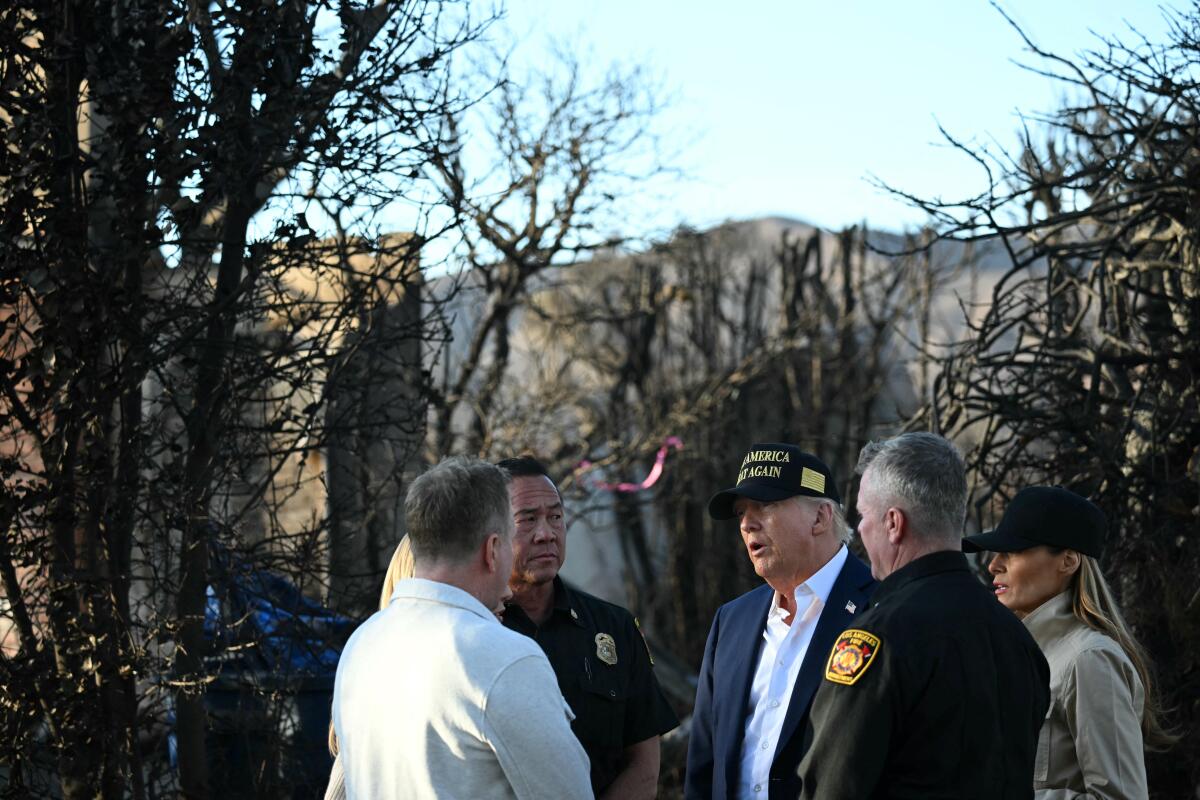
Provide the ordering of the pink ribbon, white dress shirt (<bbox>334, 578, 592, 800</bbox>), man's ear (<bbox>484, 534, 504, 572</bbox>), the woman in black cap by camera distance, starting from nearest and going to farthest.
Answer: white dress shirt (<bbox>334, 578, 592, 800</bbox>)
man's ear (<bbox>484, 534, 504, 572</bbox>)
the woman in black cap
the pink ribbon

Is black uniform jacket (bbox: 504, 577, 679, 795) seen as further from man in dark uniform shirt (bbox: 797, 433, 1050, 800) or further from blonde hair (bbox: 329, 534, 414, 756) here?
man in dark uniform shirt (bbox: 797, 433, 1050, 800)

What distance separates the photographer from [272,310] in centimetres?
575

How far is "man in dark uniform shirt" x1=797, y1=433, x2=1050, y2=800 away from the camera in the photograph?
280 centimetres

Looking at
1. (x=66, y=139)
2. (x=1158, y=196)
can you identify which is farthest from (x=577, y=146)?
(x=66, y=139)

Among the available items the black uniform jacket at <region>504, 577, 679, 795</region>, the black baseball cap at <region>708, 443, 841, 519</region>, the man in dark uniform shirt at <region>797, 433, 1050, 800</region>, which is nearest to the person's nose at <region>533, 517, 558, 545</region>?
the black uniform jacket at <region>504, 577, 679, 795</region>

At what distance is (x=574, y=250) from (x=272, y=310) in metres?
7.49

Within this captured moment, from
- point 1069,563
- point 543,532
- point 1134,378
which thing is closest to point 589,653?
point 543,532

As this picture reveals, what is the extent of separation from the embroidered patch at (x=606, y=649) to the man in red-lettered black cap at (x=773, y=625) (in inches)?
11.3

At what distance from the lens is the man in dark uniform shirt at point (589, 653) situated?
401 cm

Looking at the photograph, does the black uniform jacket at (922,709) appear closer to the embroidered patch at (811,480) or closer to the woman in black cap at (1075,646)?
the woman in black cap at (1075,646)

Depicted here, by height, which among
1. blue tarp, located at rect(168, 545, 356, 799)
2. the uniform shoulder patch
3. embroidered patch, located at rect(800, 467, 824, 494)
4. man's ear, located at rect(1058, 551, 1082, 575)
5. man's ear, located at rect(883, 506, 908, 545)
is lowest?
blue tarp, located at rect(168, 545, 356, 799)

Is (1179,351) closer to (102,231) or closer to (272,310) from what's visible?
(272,310)

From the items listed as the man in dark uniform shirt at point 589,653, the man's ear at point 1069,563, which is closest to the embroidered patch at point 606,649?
the man in dark uniform shirt at point 589,653

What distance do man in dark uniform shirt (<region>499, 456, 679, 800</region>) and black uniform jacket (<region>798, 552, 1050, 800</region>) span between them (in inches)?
46.5
